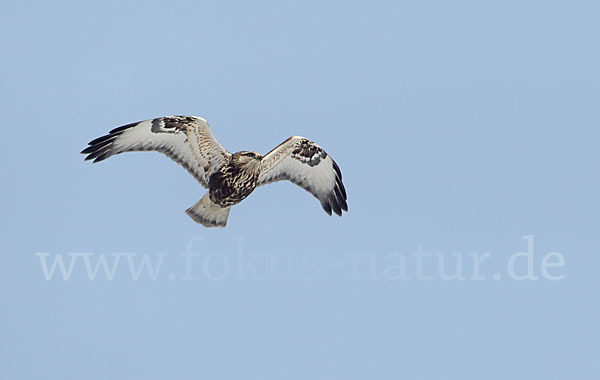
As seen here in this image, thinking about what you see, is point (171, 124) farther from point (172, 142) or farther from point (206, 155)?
point (206, 155)

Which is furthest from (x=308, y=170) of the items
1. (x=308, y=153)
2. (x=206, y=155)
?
(x=206, y=155)

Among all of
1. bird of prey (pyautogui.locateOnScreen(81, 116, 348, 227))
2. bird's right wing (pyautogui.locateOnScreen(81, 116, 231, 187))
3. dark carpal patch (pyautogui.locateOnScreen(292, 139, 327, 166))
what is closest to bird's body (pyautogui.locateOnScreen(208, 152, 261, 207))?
bird of prey (pyautogui.locateOnScreen(81, 116, 348, 227))

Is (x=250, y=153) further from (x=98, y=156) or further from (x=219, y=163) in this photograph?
(x=98, y=156)

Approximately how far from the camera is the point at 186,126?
21828 millimetres

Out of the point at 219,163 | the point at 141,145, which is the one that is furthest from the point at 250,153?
the point at 141,145

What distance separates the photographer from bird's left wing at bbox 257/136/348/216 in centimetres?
2327

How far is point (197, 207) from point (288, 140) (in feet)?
7.80

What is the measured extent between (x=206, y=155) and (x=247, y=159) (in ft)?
3.08

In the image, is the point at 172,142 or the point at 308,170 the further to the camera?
the point at 308,170

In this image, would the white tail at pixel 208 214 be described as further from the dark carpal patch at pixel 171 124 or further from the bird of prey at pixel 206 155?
the dark carpal patch at pixel 171 124

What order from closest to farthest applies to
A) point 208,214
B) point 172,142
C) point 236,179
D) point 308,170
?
1. point 236,179
2. point 172,142
3. point 208,214
4. point 308,170

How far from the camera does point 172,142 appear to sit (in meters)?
22.2

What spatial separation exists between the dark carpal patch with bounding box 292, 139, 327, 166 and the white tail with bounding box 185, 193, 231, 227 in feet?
6.27

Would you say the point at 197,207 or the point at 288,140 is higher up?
the point at 288,140
